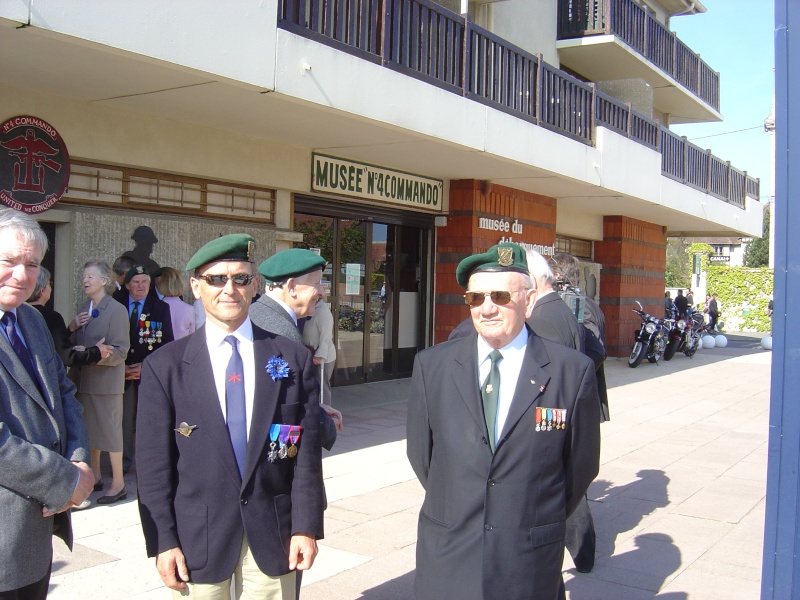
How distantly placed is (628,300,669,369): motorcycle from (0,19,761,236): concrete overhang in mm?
5115

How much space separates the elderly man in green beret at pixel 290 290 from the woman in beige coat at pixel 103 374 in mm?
2767

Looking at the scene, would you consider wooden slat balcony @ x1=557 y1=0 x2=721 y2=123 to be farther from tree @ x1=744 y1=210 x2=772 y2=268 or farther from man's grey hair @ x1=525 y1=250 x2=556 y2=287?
tree @ x1=744 y1=210 x2=772 y2=268

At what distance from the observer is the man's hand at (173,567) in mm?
2545

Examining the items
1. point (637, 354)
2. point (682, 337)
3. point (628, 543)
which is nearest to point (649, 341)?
point (637, 354)

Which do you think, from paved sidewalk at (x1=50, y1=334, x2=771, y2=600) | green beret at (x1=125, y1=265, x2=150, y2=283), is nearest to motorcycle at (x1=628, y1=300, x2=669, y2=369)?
paved sidewalk at (x1=50, y1=334, x2=771, y2=600)

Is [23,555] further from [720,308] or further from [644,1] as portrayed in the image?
[720,308]

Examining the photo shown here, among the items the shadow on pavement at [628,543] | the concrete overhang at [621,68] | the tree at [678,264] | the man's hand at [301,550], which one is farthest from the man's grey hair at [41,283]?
the tree at [678,264]

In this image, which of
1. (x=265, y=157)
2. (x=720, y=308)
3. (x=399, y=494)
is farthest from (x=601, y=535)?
(x=720, y=308)

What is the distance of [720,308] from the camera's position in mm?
38594

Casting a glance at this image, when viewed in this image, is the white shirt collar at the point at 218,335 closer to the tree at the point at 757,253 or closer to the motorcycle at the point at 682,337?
the motorcycle at the point at 682,337

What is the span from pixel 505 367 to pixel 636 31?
15297 mm

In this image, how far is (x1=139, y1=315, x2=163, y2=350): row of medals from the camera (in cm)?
636

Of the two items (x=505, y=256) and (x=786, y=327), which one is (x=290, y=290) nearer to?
(x=505, y=256)

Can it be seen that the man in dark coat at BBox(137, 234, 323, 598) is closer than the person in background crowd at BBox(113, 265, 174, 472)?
Yes
